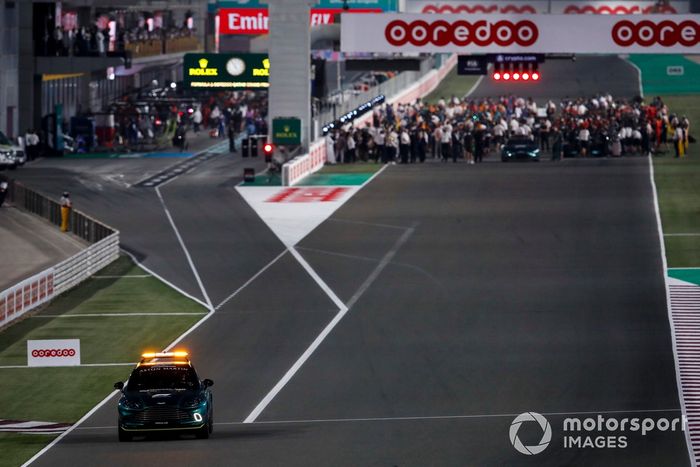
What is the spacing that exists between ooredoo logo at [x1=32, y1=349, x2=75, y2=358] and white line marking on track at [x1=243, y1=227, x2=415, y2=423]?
369cm

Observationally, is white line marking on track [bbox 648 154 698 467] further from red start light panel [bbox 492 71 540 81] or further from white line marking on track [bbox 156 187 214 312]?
white line marking on track [bbox 156 187 214 312]

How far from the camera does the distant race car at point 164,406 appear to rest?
23.1 meters

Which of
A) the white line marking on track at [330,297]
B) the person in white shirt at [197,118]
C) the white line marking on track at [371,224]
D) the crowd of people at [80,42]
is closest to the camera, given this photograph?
the white line marking on track at [330,297]

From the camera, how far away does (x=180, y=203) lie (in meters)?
54.9

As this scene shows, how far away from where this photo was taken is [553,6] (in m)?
98.1

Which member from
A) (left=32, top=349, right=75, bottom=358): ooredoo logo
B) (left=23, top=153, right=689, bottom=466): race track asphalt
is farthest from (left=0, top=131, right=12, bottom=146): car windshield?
(left=32, top=349, right=75, bottom=358): ooredoo logo

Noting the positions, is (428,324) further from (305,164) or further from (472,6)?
(472,6)

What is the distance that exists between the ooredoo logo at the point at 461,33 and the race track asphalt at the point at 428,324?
5.16m

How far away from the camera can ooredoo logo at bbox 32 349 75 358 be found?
94.0 feet

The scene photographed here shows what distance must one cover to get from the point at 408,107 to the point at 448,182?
18.6 metres

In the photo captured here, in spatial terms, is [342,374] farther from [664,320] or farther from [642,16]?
[642,16]

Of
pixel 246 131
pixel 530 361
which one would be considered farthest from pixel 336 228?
pixel 246 131

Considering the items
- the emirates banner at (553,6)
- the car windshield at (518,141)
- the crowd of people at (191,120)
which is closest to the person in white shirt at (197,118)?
the crowd of people at (191,120)

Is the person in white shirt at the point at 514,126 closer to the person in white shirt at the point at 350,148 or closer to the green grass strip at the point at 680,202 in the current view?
the green grass strip at the point at 680,202
